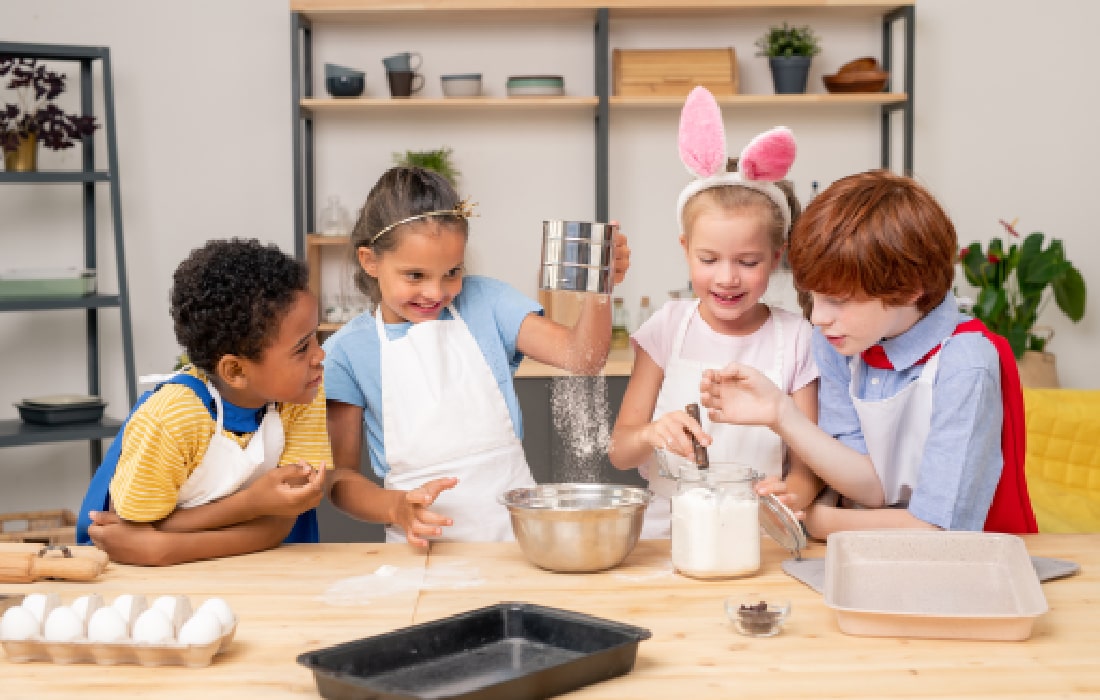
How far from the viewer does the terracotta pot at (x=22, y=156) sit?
3.37 meters

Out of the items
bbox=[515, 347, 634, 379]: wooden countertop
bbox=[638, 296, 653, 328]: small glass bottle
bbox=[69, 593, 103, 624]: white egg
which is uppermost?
bbox=[638, 296, 653, 328]: small glass bottle

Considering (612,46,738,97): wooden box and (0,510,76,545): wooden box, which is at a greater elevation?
(612,46,738,97): wooden box

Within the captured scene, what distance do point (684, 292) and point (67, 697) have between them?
9.43 feet

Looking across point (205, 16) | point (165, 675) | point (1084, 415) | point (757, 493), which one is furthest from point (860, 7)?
point (165, 675)

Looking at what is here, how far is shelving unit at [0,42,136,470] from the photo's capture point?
3.29m

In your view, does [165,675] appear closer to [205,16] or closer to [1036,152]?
[205,16]

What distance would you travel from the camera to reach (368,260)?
1.79 metres

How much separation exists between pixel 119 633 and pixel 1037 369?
313cm

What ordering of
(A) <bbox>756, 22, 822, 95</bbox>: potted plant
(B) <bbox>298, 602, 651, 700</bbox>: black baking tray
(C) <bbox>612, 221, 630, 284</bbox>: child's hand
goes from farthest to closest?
(A) <bbox>756, 22, 822, 95</bbox>: potted plant
(C) <bbox>612, 221, 630, 284</bbox>: child's hand
(B) <bbox>298, 602, 651, 700</bbox>: black baking tray

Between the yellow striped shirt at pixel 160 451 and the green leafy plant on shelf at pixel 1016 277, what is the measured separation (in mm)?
2726

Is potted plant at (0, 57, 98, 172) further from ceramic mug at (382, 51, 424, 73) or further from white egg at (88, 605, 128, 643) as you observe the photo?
white egg at (88, 605, 128, 643)

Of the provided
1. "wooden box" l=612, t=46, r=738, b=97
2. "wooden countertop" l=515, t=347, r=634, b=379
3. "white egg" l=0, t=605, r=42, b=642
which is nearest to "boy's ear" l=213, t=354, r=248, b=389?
"white egg" l=0, t=605, r=42, b=642

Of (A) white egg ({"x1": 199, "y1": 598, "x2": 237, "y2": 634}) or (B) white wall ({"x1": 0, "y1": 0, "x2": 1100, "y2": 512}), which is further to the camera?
(B) white wall ({"x1": 0, "y1": 0, "x2": 1100, "y2": 512})

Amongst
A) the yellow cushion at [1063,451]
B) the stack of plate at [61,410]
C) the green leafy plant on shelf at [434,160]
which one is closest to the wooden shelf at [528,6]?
the green leafy plant on shelf at [434,160]
